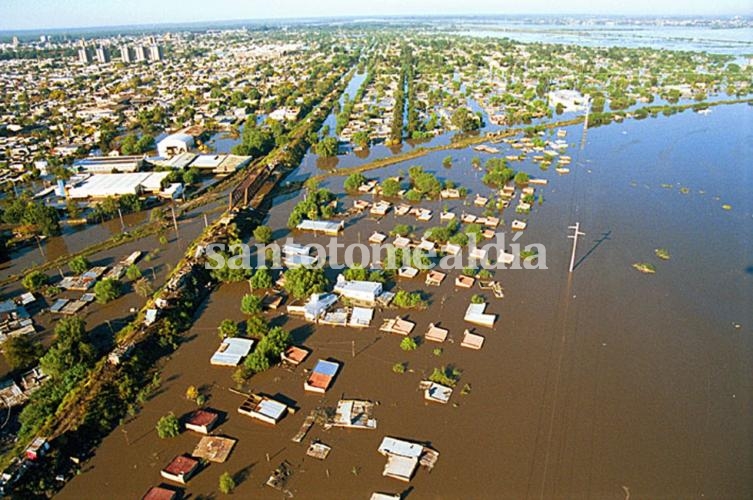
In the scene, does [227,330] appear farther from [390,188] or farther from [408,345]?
[390,188]

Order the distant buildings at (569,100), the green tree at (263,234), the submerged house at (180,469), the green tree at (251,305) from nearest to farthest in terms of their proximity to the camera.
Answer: the submerged house at (180,469), the green tree at (251,305), the green tree at (263,234), the distant buildings at (569,100)

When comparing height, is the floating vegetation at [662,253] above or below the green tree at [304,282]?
below

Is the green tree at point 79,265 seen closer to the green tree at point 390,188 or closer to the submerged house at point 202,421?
the submerged house at point 202,421

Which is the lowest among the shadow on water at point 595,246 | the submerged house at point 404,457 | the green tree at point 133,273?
the submerged house at point 404,457

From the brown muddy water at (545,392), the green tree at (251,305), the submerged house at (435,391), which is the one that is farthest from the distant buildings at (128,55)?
the submerged house at (435,391)

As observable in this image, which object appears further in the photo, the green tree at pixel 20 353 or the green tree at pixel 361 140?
the green tree at pixel 361 140

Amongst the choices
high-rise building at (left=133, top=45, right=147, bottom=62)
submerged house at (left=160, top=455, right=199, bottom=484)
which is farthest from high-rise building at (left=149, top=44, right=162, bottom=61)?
submerged house at (left=160, top=455, right=199, bottom=484)

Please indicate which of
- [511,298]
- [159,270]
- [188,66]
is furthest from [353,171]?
[188,66]

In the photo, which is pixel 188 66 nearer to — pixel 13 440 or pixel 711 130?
pixel 711 130
